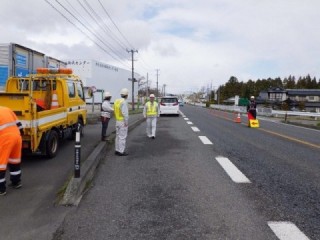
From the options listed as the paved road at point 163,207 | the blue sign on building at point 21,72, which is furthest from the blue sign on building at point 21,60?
the paved road at point 163,207

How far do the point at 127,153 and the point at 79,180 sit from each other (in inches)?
164

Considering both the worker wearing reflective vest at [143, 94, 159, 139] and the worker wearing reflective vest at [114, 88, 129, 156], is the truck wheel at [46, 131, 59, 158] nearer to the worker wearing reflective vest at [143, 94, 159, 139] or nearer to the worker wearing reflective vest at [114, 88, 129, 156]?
the worker wearing reflective vest at [114, 88, 129, 156]

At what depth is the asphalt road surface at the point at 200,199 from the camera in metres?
4.41

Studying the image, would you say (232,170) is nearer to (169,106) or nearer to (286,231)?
(286,231)

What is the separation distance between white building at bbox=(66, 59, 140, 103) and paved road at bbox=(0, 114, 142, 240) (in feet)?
147

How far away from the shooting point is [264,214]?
4980mm

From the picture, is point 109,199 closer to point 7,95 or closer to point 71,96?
point 7,95

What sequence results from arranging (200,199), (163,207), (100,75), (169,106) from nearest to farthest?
(163,207) → (200,199) → (169,106) → (100,75)

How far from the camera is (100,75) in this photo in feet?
221

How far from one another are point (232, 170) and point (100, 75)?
6179 centimetres

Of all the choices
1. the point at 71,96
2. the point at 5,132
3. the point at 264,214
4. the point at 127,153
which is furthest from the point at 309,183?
the point at 71,96

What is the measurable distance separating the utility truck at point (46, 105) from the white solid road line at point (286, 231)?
4797 mm

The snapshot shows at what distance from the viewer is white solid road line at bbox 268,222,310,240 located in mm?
4176

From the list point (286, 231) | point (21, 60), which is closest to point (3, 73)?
point (21, 60)
